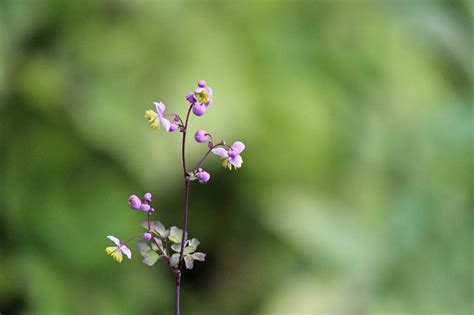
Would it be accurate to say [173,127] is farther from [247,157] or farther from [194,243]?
[247,157]

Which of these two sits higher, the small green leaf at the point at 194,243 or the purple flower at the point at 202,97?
the purple flower at the point at 202,97

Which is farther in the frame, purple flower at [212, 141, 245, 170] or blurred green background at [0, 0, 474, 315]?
blurred green background at [0, 0, 474, 315]

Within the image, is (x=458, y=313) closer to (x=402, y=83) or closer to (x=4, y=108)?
(x=402, y=83)

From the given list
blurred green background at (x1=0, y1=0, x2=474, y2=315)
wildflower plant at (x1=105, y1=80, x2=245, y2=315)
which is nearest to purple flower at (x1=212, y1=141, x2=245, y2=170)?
wildflower plant at (x1=105, y1=80, x2=245, y2=315)

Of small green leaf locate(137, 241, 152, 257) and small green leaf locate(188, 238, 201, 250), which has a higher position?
small green leaf locate(188, 238, 201, 250)

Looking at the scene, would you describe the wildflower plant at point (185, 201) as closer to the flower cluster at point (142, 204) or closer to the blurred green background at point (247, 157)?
the flower cluster at point (142, 204)

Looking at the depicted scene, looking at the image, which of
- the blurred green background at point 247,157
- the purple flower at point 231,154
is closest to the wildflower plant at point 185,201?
the purple flower at point 231,154

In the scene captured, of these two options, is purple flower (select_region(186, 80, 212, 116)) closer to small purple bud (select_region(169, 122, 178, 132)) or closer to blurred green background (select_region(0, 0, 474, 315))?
small purple bud (select_region(169, 122, 178, 132))

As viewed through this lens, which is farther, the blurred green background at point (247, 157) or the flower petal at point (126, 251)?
the blurred green background at point (247, 157)

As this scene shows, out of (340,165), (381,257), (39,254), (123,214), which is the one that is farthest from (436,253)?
(39,254)

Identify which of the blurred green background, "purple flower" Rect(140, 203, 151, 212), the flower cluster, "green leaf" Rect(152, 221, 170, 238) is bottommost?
"purple flower" Rect(140, 203, 151, 212)
